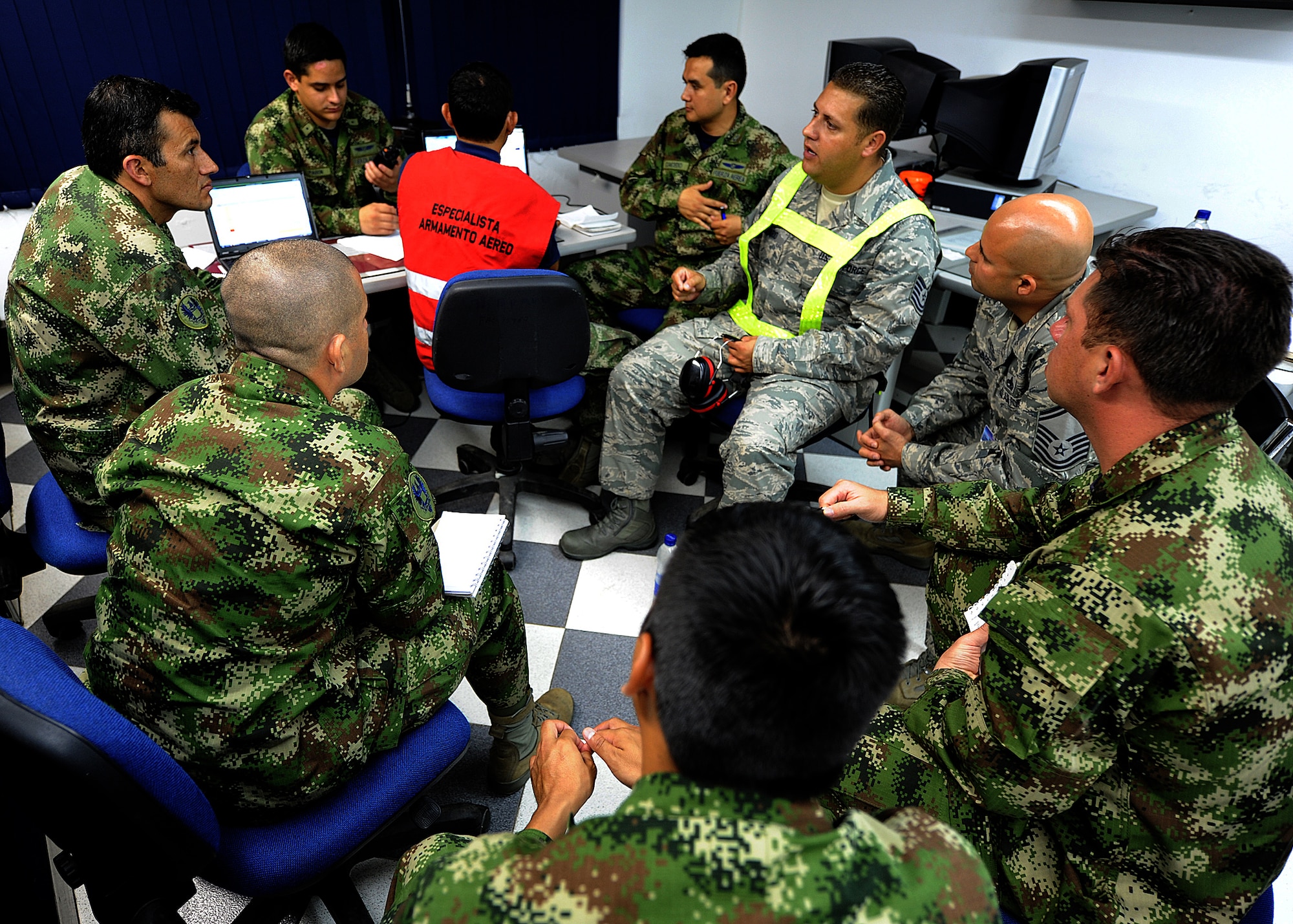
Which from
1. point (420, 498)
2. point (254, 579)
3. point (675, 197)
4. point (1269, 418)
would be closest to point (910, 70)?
point (675, 197)

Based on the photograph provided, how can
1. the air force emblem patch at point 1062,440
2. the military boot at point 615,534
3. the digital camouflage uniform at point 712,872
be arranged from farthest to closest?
the military boot at point 615,534 < the air force emblem patch at point 1062,440 < the digital camouflage uniform at point 712,872

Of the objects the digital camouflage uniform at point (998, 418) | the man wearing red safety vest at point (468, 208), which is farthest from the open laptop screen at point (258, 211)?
the digital camouflage uniform at point (998, 418)

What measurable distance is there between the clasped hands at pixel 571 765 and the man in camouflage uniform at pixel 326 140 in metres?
2.16

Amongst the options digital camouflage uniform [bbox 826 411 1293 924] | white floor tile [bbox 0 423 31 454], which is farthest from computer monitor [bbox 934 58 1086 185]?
white floor tile [bbox 0 423 31 454]

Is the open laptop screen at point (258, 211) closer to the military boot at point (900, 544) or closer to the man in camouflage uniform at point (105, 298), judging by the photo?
the man in camouflage uniform at point (105, 298)

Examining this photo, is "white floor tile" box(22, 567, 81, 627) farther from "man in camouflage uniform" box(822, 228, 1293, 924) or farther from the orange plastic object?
the orange plastic object

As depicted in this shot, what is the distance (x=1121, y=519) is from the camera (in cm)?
92

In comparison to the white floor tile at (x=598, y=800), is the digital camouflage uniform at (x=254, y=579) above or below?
above

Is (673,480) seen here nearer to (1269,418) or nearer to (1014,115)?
(1269,418)

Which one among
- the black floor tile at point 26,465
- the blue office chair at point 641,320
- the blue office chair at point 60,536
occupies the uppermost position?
the blue office chair at point 60,536

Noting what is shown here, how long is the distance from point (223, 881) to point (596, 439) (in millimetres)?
1819

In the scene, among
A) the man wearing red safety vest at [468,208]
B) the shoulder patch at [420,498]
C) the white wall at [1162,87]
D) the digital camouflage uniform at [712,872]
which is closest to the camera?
the digital camouflage uniform at [712,872]

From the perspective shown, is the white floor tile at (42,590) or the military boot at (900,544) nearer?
the white floor tile at (42,590)

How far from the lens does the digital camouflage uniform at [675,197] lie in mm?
2893
